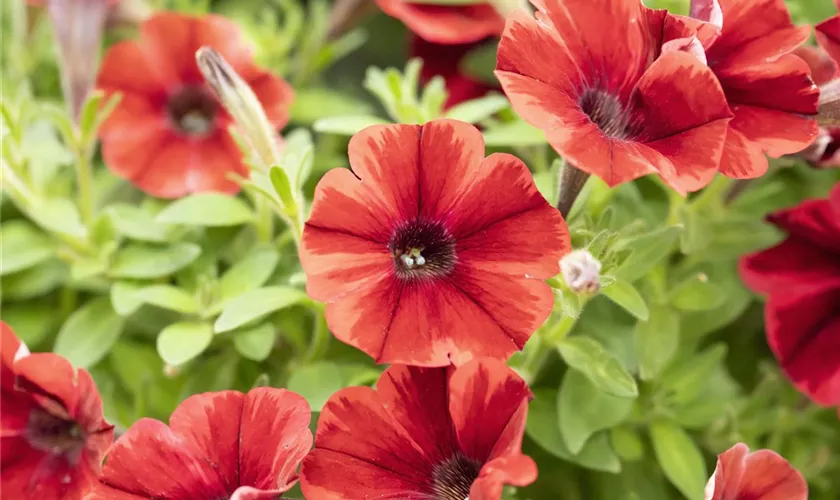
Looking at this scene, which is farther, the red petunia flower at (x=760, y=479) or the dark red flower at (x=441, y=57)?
the dark red flower at (x=441, y=57)

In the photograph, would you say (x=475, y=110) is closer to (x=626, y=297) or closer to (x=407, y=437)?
(x=626, y=297)

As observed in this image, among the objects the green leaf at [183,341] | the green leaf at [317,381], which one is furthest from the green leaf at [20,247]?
the green leaf at [317,381]

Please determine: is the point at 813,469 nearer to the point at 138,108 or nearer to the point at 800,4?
the point at 800,4

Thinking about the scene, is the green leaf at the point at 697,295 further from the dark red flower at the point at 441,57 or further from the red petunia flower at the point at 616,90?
the dark red flower at the point at 441,57

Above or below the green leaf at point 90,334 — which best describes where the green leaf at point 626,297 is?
above

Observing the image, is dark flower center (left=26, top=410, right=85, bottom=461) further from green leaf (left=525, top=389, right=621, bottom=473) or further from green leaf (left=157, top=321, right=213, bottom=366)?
green leaf (left=525, top=389, right=621, bottom=473)

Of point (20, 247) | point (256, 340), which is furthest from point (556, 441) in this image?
point (20, 247)

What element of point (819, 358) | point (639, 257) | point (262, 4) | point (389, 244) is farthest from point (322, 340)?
point (262, 4)
